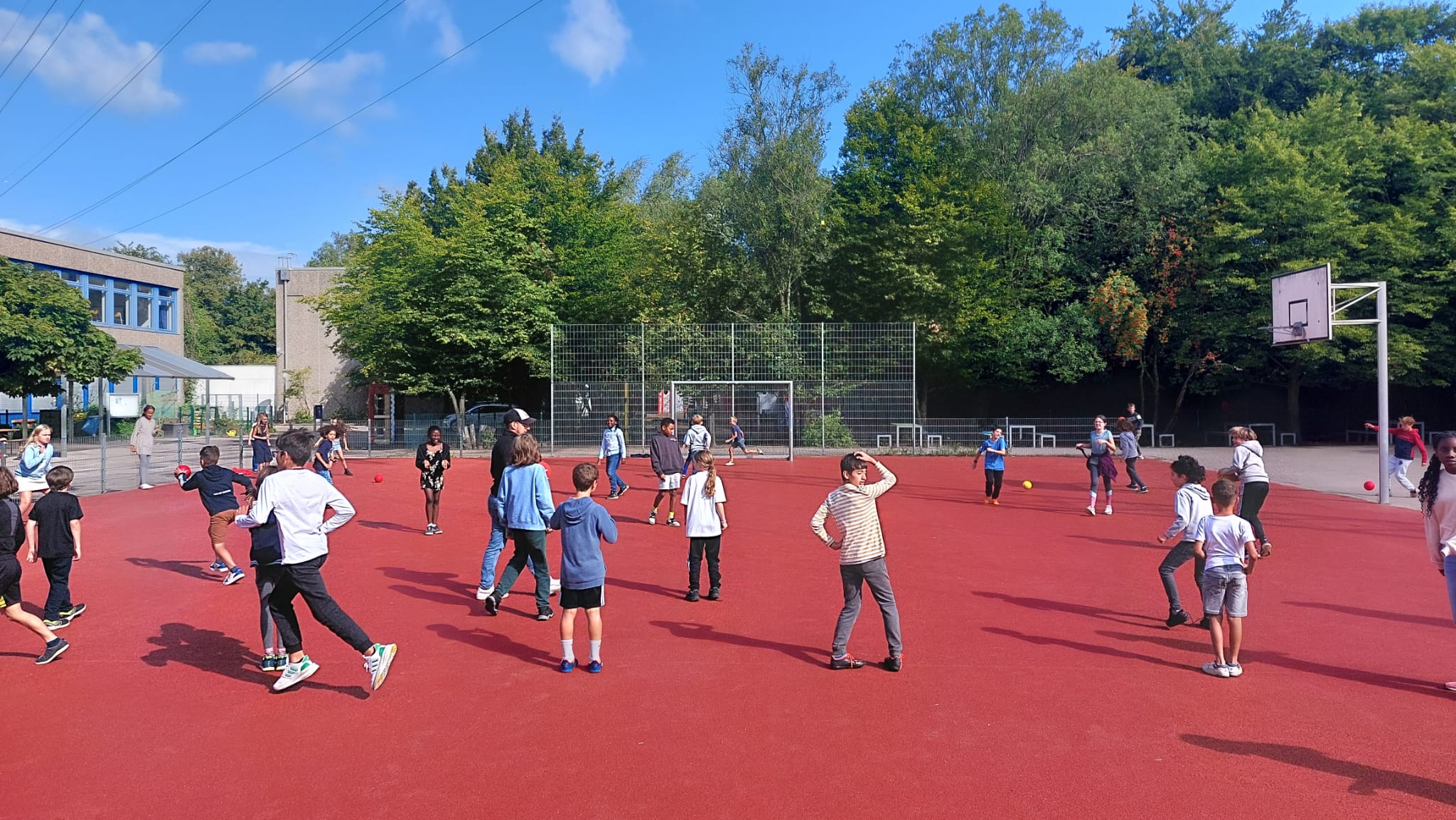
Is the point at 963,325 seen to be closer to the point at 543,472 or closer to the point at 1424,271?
the point at 1424,271

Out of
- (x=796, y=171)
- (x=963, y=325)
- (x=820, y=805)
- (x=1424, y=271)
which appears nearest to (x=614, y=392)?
(x=796, y=171)

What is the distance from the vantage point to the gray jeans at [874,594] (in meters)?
6.41

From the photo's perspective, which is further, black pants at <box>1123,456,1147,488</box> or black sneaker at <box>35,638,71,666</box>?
black pants at <box>1123,456,1147,488</box>

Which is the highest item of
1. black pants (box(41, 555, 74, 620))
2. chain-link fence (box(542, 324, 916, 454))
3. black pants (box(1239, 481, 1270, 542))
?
chain-link fence (box(542, 324, 916, 454))

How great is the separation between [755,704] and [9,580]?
18.2 ft

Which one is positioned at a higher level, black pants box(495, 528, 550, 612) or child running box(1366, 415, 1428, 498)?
child running box(1366, 415, 1428, 498)

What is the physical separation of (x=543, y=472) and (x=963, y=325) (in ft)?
91.7

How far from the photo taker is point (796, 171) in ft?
108

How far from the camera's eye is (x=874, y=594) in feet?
21.3

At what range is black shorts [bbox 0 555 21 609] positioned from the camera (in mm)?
6496

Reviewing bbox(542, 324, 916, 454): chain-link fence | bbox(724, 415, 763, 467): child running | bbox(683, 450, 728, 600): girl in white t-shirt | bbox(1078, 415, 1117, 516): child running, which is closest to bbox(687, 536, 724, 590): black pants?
bbox(683, 450, 728, 600): girl in white t-shirt

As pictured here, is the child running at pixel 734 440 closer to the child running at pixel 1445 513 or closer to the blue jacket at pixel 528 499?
the blue jacket at pixel 528 499

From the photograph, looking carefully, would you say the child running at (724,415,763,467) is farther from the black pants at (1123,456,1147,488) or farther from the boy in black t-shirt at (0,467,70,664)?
the boy in black t-shirt at (0,467,70,664)

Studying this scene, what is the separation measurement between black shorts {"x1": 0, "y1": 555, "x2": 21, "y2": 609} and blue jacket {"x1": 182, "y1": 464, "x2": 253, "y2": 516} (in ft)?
8.11
